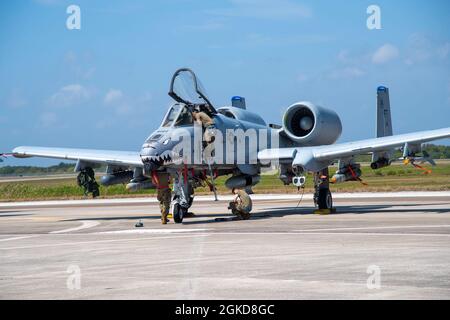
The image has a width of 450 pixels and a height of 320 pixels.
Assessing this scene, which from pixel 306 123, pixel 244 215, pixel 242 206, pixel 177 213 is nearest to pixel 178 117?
pixel 177 213

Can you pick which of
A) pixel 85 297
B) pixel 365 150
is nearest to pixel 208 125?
pixel 365 150

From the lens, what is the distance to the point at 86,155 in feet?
89.1

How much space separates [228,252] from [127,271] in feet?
9.29

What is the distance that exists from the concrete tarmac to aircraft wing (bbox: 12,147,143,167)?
4.74 metres

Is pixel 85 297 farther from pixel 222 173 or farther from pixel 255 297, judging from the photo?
pixel 222 173

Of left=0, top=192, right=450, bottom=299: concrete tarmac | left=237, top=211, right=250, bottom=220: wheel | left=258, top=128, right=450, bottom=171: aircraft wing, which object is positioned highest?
left=258, top=128, right=450, bottom=171: aircraft wing

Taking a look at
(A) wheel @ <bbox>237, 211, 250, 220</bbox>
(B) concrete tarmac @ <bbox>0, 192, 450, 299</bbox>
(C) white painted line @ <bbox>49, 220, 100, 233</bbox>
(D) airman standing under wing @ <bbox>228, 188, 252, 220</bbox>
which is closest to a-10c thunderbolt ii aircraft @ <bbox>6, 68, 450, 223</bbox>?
(D) airman standing under wing @ <bbox>228, 188, 252, 220</bbox>

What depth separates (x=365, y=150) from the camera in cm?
2447

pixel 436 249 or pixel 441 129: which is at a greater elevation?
pixel 441 129

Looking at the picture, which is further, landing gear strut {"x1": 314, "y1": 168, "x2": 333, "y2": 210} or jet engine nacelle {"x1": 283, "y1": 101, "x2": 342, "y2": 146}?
jet engine nacelle {"x1": 283, "y1": 101, "x2": 342, "y2": 146}

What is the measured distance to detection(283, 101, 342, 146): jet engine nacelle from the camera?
27.8 meters

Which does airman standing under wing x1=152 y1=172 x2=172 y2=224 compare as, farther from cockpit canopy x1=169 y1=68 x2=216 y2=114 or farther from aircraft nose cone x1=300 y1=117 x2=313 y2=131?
aircraft nose cone x1=300 y1=117 x2=313 y2=131
